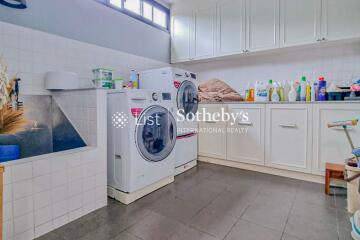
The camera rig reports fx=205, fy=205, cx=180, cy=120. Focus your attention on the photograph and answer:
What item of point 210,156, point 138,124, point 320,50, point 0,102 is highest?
point 320,50

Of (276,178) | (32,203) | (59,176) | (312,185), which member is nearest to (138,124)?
(59,176)

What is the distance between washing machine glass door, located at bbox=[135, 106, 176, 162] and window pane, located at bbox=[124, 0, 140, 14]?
6.12 ft

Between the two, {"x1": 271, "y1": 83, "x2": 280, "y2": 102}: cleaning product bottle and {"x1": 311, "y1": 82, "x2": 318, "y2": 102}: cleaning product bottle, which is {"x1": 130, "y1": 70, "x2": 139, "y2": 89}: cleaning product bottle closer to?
{"x1": 271, "y1": 83, "x2": 280, "y2": 102}: cleaning product bottle

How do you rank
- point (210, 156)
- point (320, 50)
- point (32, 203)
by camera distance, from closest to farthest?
point (32, 203) → point (320, 50) → point (210, 156)

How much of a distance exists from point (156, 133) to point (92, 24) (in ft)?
5.23

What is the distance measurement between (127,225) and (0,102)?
1114mm

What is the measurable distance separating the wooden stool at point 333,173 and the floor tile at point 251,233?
98 centimetres

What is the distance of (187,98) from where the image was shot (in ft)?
8.82

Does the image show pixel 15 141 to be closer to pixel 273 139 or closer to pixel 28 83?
pixel 28 83

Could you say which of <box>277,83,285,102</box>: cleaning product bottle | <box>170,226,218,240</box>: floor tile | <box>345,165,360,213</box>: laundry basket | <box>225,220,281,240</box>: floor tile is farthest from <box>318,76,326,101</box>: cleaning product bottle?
<box>170,226,218,240</box>: floor tile

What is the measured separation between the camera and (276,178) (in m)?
2.43

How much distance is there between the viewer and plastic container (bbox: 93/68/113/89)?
2.25 meters

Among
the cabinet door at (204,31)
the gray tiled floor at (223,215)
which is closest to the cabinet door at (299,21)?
the cabinet door at (204,31)

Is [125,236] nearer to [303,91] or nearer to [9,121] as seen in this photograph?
[9,121]
